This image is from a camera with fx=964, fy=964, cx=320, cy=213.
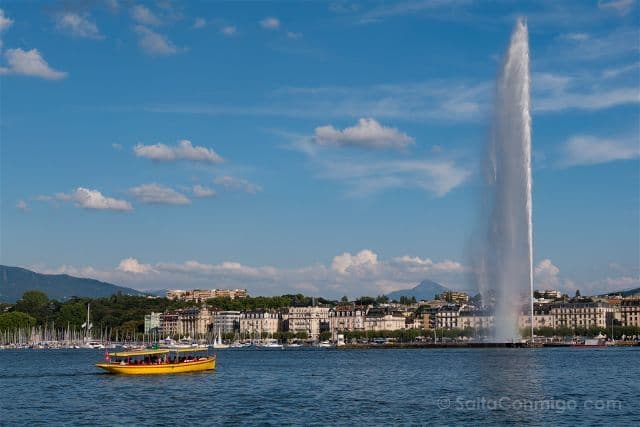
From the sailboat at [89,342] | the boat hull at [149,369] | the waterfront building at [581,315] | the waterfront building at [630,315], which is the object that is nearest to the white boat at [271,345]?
the sailboat at [89,342]

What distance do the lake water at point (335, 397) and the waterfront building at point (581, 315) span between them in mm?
115618

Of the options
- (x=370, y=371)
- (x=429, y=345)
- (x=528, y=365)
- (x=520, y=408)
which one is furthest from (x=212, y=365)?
(x=429, y=345)

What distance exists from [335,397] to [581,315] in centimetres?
14563

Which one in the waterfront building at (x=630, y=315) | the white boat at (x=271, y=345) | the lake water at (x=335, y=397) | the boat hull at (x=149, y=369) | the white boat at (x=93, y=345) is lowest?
the white boat at (x=271, y=345)

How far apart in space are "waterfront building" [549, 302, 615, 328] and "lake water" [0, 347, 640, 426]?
115618mm

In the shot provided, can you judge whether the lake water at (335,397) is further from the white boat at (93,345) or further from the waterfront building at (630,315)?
the waterfront building at (630,315)

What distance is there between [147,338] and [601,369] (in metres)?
140

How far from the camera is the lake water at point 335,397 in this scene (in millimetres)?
38781

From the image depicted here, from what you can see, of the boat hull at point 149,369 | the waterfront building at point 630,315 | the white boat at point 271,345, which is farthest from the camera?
the waterfront building at point 630,315

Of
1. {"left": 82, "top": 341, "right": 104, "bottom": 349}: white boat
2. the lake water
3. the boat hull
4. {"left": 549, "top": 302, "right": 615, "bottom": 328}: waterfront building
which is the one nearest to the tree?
{"left": 82, "top": 341, "right": 104, "bottom": 349}: white boat

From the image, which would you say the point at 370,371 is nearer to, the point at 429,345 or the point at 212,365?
the point at 212,365

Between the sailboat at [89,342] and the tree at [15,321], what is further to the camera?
the tree at [15,321]

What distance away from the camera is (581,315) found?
7279 inches

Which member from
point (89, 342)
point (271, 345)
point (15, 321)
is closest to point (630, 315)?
point (271, 345)
